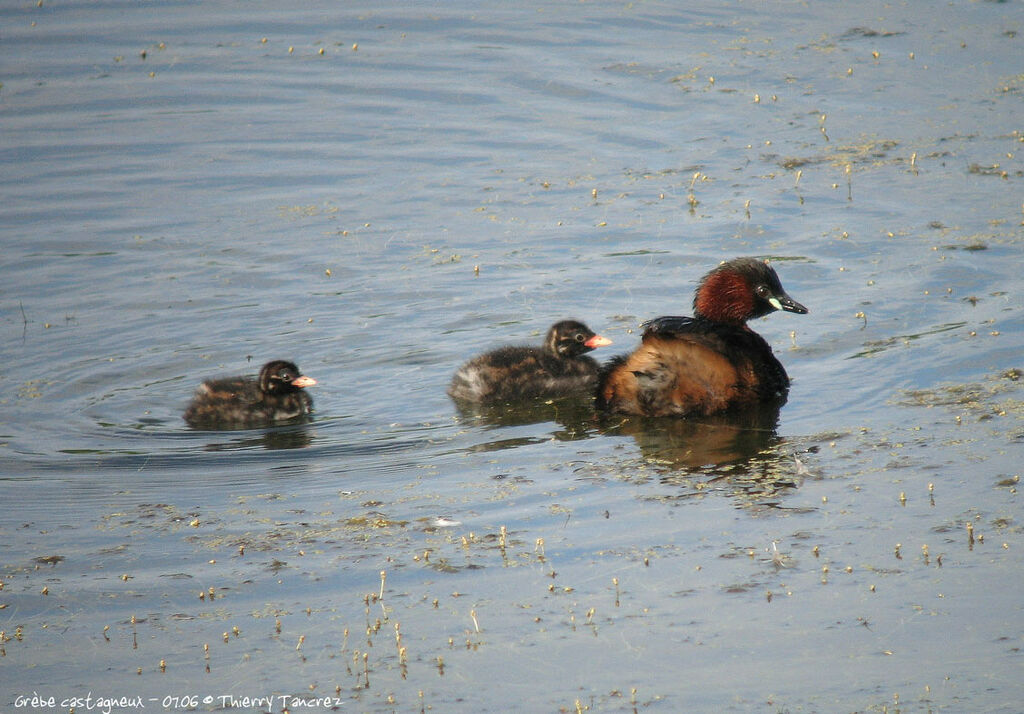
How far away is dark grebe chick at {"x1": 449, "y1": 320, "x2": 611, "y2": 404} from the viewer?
375 inches

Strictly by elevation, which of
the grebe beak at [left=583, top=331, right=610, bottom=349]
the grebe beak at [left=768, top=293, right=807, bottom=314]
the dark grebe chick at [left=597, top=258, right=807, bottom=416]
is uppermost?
the grebe beak at [left=768, top=293, right=807, bottom=314]

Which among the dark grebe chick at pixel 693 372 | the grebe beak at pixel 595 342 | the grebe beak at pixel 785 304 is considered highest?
the grebe beak at pixel 785 304

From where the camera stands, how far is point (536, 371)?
970 centimetres

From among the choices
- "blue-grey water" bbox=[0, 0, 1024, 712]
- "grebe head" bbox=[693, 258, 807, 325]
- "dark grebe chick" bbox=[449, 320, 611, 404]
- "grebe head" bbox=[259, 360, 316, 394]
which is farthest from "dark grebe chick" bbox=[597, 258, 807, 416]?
"grebe head" bbox=[259, 360, 316, 394]

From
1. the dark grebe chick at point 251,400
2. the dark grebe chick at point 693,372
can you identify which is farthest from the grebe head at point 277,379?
the dark grebe chick at point 693,372

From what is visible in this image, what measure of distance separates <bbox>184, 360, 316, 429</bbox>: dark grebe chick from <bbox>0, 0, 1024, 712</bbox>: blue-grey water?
18 centimetres

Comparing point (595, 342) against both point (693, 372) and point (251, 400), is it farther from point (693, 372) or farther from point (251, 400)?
point (251, 400)

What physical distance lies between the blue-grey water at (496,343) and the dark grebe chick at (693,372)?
188 millimetres

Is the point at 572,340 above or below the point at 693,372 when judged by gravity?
above

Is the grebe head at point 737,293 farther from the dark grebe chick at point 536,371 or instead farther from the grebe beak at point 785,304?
the dark grebe chick at point 536,371

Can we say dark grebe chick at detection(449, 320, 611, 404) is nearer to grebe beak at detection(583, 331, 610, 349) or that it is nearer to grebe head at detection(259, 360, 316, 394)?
grebe beak at detection(583, 331, 610, 349)

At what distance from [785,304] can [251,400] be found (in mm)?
3569

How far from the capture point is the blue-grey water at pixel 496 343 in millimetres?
5820

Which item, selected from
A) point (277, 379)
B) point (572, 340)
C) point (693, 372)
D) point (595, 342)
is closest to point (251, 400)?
point (277, 379)
